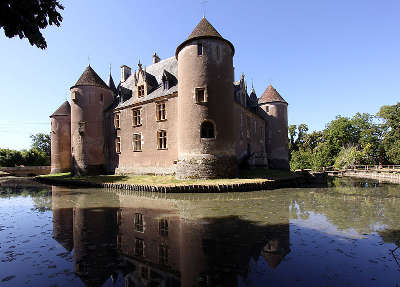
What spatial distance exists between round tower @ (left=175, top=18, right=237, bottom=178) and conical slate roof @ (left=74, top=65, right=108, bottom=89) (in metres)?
14.0

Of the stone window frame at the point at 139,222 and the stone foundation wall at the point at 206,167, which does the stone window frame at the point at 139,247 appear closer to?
the stone window frame at the point at 139,222

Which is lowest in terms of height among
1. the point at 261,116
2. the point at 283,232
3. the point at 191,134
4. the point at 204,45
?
the point at 283,232

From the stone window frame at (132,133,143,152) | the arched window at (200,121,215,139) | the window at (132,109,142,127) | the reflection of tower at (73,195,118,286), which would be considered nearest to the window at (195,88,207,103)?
the arched window at (200,121,215,139)

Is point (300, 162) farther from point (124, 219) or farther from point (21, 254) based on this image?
point (21, 254)

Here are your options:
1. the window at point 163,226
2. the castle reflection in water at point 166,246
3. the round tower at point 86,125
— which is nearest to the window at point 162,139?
the round tower at point 86,125

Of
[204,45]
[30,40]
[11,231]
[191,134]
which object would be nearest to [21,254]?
[11,231]

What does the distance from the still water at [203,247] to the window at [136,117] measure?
17.3 metres

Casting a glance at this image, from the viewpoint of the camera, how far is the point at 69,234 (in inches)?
285

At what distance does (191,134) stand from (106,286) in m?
16.2

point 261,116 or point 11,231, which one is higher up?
point 261,116

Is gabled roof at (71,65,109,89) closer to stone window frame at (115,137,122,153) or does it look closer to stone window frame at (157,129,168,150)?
stone window frame at (115,137,122,153)

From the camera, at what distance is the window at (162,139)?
→ 2416cm

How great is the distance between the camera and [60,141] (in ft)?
119

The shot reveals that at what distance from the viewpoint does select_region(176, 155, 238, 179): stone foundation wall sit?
19234 millimetres
